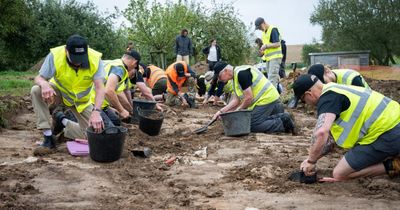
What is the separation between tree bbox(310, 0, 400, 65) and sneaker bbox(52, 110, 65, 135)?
21797 mm

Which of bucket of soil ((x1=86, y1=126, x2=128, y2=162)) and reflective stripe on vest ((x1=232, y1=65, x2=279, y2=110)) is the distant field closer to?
reflective stripe on vest ((x1=232, y1=65, x2=279, y2=110))

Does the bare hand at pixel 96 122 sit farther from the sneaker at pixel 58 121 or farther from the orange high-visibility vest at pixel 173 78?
the orange high-visibility vest at pixel 173 78

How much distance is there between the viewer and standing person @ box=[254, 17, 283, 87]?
10820mm

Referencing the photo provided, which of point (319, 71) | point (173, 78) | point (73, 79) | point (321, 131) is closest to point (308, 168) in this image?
point (321, 131)

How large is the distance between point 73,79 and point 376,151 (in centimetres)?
350

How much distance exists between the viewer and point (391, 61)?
28.4 m

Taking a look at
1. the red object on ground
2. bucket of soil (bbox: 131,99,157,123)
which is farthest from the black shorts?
bucket of soil (bbox: 131,99,157,123)

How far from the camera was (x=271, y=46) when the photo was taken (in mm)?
10812

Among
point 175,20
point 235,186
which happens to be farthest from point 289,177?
point 175,20

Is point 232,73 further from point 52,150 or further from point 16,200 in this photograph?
point 16,200

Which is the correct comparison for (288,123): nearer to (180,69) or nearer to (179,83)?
(180,69)

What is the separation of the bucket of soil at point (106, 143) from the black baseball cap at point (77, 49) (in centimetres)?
79

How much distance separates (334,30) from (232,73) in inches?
857

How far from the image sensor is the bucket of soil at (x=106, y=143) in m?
5.45
